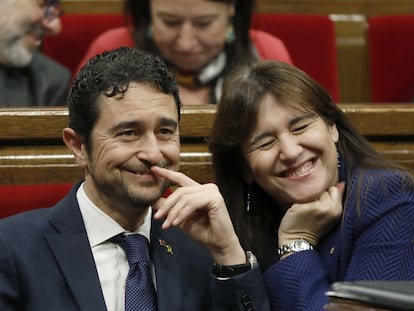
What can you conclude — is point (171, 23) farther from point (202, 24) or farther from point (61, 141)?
point (61, 141)

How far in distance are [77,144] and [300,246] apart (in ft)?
0.71

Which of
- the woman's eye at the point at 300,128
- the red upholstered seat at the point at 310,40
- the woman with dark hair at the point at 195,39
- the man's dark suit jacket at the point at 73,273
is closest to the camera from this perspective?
the man's dark suit jacket at the point at 73,273

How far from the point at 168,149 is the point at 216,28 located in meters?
0.47

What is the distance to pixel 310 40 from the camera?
1364mm

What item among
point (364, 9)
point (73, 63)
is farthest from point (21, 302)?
point (364, 9)

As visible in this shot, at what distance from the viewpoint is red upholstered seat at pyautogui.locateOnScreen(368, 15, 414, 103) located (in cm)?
138

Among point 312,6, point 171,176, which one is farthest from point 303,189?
point 312,6

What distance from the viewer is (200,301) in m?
0.80

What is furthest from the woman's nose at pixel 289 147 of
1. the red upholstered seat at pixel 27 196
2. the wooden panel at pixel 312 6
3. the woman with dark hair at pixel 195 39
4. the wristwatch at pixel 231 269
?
the wooden panel at pixel 312 6

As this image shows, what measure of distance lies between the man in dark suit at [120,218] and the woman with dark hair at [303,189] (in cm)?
6

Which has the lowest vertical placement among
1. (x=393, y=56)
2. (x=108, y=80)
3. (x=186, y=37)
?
(x=393, y=56)

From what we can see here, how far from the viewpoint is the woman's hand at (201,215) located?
762 millimetres

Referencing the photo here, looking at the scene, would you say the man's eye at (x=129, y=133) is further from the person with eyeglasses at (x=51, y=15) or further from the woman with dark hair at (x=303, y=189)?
the person with eyeglasses at (x=51, y=15)

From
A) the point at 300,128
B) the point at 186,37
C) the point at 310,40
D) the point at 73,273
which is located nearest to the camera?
the point at 73,273
